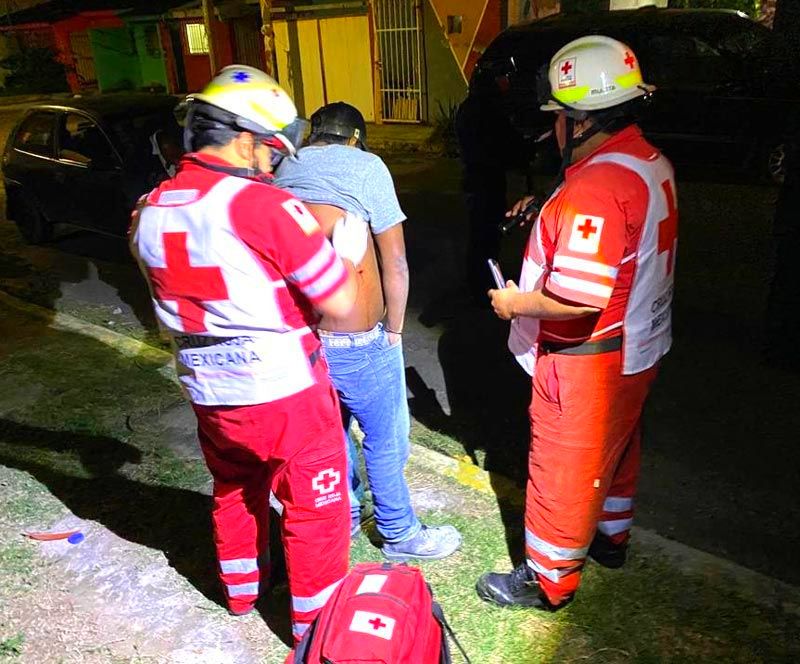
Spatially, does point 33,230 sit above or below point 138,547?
below

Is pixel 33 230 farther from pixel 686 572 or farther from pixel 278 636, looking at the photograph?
pixel 686 572

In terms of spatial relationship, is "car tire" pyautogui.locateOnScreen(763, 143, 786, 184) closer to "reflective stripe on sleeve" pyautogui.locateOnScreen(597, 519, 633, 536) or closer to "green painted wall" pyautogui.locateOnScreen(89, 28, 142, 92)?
"reflective stripe on sleeve" pyautogui.locateOnScreen(597, 519, 633, 536)

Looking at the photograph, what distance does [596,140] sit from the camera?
2.24 meters

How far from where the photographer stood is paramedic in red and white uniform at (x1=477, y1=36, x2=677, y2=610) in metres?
2.08

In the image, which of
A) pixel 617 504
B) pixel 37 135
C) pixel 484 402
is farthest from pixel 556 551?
pixel 37 135

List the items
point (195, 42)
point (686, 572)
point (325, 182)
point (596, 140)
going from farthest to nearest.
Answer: point (195, 42)
point (686, 572)
point (325, 182)
point (596, 140)

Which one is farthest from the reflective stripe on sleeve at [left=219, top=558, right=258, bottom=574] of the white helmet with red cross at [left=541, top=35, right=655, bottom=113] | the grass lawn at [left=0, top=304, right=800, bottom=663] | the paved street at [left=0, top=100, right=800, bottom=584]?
the white helmet with red cross at [left=541, top=35, right=655, bottom=113]

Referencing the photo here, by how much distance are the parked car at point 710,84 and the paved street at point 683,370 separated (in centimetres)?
57

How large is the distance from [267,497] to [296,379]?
2.34 ft

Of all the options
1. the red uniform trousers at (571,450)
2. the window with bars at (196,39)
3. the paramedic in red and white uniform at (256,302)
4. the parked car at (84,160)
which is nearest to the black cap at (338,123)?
the paramedic in red and white uniform at (256,302)

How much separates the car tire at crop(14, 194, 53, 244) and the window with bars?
14.9 m

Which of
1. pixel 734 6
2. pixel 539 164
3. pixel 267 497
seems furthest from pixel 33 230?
pixel 734 6

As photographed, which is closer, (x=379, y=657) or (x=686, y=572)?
(x=379, y=657)

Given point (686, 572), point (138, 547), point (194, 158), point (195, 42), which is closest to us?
point (194, 158)
